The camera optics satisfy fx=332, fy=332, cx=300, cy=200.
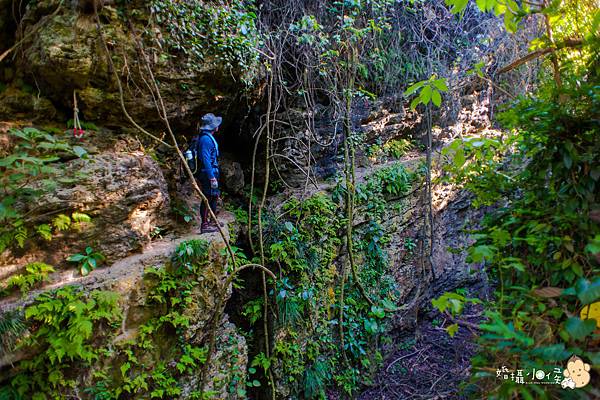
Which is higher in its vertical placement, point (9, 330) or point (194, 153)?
point (194, 153)

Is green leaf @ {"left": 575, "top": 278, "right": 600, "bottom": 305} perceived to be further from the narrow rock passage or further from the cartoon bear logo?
the narrow rock passage

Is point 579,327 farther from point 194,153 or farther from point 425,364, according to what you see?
point 425,364

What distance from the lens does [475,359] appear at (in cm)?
172

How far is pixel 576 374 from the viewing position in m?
1.43

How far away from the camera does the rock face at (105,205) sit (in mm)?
3326

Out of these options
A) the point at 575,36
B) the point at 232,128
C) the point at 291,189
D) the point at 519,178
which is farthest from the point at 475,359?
the point at 232,128

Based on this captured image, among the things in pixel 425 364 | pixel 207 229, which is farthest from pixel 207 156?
pixel 425 364

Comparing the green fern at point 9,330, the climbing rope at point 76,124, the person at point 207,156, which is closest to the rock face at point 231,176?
the person at point 207,156

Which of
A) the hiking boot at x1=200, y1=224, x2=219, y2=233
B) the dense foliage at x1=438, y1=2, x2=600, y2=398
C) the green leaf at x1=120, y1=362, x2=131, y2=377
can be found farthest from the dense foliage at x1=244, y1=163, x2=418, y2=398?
the dense foliage at x1=438, y1=2, x2=600, y2=398

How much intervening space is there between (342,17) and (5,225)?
215 inches

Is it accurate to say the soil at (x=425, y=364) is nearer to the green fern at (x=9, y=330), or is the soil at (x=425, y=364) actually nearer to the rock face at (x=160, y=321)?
the rock face at (x=160, y=321)

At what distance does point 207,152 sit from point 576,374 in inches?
167

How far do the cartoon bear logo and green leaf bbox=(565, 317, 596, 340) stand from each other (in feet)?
0.54

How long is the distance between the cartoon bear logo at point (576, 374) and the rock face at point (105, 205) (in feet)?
12.3
